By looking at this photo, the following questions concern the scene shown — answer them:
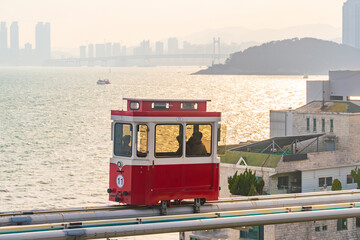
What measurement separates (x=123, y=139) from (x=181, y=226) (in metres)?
2.98

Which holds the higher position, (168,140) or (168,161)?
(168,140)

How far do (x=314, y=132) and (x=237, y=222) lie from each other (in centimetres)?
4286

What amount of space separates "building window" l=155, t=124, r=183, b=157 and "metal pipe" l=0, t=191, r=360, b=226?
1419 mm

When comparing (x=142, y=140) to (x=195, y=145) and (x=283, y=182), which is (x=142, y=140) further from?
(x=283, y=182)

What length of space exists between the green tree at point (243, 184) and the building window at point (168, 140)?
27.7 metres

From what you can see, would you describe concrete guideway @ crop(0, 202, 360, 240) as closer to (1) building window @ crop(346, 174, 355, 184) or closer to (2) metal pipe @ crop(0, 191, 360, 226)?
(2) metal pipe @ crop(0, 191, 360, 226)

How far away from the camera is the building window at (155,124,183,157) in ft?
59.8

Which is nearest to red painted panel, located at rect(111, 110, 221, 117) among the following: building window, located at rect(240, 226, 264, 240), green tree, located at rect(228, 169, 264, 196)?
building window, located at rect(240, 226, 264, 240)

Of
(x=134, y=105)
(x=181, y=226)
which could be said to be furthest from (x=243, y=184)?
(x=181, y=226)

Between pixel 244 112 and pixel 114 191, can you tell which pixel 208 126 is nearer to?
pixel 114 191

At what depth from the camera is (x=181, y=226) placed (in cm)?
1672

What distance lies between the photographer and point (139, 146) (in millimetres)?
18094

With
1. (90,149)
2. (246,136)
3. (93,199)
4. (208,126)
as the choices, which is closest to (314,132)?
(93,199)

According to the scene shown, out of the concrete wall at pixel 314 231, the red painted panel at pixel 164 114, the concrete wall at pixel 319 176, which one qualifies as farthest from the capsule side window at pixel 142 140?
the concrete wall at pixel 319 176
